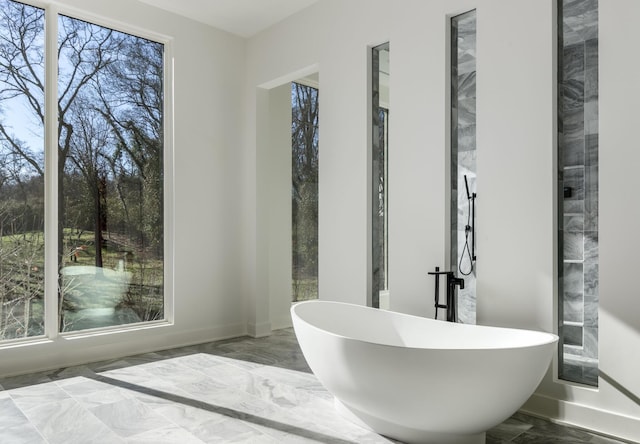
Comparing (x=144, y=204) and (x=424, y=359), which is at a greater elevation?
(x=144, y=204)

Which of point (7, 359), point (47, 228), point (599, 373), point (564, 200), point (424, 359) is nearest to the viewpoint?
point (424, 359)

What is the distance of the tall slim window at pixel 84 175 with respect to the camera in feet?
12.3

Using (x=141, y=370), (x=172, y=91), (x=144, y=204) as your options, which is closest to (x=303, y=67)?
(x=172, y=91)

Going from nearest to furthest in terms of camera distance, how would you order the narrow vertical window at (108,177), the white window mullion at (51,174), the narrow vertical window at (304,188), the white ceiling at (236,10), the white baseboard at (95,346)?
the white baseboard at (95,346)
the white window mullion at (51,174)
the narrow vertical window at (108,177)
the white ceiling at (236,10)
the narrow vertical window at (304,188)

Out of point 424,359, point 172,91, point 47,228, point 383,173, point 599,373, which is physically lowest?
point 599,373

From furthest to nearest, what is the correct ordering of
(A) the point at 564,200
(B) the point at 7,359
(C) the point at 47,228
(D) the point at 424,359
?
1. (C) the point at 47,228
2. (B) the point at 7,359
3. (A) the point at 564,200
4. (D) the point at 424,359

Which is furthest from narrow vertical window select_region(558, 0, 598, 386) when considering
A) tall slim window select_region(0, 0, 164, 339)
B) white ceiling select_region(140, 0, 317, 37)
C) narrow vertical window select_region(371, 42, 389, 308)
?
tall slim window select_region(0, 0, 164, 339)

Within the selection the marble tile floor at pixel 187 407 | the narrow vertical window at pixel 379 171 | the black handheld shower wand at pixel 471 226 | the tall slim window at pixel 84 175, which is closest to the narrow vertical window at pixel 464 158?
the black handheld shower wand at pixel 471 226

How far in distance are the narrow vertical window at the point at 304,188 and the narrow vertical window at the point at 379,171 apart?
5.73ft

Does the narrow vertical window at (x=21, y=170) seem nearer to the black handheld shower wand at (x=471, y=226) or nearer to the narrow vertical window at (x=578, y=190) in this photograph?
the black handheld shower wand at (x=471, y=226)

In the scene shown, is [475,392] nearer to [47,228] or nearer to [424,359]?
[424,359]

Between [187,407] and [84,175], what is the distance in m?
2.26

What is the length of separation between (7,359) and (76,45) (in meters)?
2.61

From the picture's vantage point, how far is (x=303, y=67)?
14.7 feet
